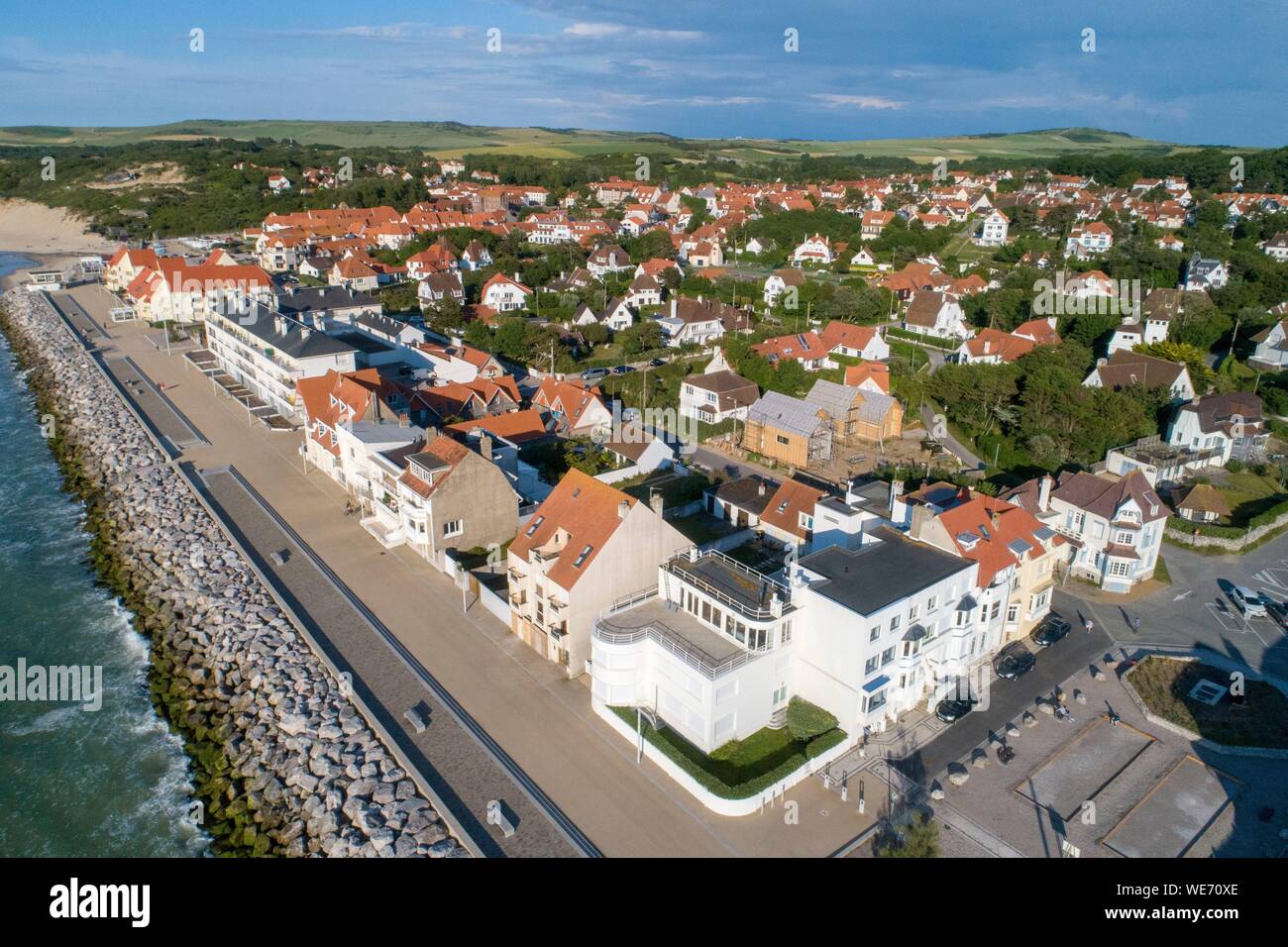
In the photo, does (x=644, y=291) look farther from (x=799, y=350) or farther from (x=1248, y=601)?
(x=1248, y=601)

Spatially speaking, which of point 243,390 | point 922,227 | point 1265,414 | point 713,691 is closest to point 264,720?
point 713,691

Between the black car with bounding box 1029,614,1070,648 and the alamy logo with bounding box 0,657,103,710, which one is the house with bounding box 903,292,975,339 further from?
the alamy logo with bounding box 0,657,103,710

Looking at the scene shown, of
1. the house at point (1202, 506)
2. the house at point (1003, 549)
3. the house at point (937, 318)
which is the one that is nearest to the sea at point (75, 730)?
the house at point (1003, 549)

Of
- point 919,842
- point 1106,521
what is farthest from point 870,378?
point 919,842

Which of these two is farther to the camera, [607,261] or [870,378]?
[607,261]

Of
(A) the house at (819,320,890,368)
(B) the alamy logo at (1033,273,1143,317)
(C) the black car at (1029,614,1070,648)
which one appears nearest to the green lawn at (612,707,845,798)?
(C) the black car at (1029,614,1070,648)

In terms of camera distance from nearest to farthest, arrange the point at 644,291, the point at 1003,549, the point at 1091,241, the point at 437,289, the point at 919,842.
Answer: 1. the point at 919,842
2. the point at 1003,549
3. the point at 437,289
4. the point at 644,291
5. the point at 1091,241

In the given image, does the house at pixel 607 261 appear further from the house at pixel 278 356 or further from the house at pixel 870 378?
the house at pixel 870 378
